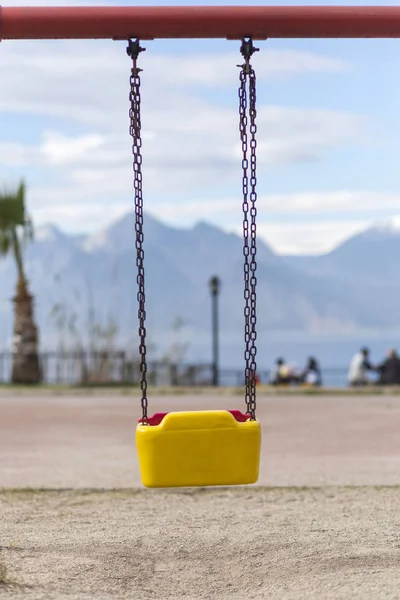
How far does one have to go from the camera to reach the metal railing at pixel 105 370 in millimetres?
28625

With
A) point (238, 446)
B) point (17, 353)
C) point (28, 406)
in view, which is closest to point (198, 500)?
point (238, 446)

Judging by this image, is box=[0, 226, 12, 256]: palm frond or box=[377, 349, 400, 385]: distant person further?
box=[0, 226, 12, 256]: palm frond

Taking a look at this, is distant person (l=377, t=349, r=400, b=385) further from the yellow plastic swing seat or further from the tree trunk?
the yellow plastic swing seat

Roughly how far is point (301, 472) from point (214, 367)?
18705mm

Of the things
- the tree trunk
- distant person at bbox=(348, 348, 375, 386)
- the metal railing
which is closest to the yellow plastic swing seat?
distant person at bbox=(348, 348, 375, 386)

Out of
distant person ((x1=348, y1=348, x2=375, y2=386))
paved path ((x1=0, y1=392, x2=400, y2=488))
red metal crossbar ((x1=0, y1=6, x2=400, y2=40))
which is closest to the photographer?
red metal crossbar ((x1=0, y1=6, x2=400, y2=40))

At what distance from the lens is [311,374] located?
26641mm

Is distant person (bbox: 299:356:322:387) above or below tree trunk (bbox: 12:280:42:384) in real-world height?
below

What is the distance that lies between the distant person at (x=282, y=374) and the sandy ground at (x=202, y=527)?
12.4m

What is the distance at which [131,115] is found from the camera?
21.5 ft

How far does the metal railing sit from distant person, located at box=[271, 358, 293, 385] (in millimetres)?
1684

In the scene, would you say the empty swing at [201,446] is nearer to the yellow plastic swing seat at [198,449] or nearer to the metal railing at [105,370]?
the yellow plastic swing seat at [198,449]

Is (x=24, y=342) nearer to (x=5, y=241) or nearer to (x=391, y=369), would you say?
(x=5, y=241)

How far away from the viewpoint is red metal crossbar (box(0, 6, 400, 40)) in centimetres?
662
